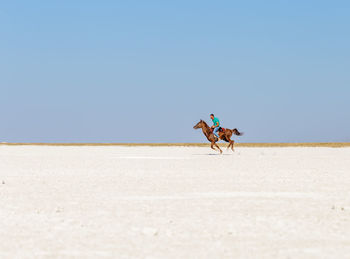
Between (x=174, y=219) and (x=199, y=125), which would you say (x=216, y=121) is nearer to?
(x=199, y=125)

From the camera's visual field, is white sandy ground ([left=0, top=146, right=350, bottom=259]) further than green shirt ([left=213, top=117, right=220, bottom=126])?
No

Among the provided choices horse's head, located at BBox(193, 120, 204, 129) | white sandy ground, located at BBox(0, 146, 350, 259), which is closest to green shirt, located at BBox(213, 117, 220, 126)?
horse's head, located at BBox(193, 120, 204, 129)

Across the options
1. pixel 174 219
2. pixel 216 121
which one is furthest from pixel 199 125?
pixel 174 219

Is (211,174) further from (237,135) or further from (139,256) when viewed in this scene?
(237,135)

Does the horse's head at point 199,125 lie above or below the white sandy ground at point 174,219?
above

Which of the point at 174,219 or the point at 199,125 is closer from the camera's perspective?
the point at 174,219

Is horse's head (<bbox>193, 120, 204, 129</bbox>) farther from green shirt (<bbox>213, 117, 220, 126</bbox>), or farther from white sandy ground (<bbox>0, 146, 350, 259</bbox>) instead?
white sandy ground (<bbox>0, 146, 350, 259</bbox>)

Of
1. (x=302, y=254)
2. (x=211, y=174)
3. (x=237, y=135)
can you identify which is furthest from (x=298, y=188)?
(x=237, y=135)

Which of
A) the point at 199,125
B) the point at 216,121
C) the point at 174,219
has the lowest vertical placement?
the point at 174,219

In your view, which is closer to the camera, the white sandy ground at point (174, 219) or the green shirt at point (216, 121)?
the white sandy ground at point (174, 219)

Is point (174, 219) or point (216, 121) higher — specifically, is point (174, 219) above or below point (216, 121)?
below

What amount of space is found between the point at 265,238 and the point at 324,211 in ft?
9.76

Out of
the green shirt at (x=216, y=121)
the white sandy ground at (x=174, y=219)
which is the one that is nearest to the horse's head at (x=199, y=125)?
the green shirt at (x=216, y=121)

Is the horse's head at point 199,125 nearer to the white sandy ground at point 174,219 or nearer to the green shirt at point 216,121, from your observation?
the green shirt at point 216,121
